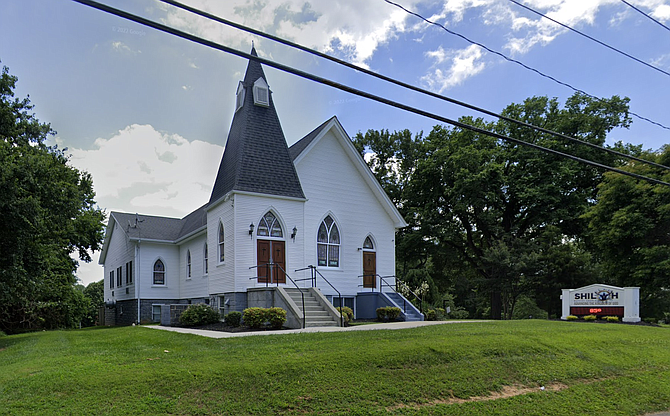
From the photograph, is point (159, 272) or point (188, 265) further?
point (159, 272)

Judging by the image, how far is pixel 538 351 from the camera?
10922 millimetres

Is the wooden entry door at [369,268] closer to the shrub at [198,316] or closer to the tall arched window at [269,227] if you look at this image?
the tall arched window at [269,227]

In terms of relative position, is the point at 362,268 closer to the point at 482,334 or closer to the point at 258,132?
the point at 258,132

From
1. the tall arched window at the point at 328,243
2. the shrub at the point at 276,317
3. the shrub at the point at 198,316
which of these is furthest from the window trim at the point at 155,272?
the shrub at the point at 276,317

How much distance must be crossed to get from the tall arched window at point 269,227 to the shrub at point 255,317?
4630 mm

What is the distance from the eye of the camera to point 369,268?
23.0m

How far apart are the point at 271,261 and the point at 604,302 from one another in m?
13.2

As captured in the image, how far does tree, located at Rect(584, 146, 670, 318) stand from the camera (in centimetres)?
2392

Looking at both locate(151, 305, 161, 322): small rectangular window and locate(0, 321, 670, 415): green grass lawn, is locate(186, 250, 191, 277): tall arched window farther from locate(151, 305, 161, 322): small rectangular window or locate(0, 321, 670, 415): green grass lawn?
locate(0, 321, 670, 415): green grass lawn

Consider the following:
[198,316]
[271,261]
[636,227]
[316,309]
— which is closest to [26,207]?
[198,316]

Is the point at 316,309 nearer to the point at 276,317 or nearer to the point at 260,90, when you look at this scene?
the point at 276,317

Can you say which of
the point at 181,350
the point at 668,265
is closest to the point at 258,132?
the point at 181,350

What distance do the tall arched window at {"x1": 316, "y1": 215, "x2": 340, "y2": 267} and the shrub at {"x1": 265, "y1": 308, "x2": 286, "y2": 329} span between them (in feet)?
19.1

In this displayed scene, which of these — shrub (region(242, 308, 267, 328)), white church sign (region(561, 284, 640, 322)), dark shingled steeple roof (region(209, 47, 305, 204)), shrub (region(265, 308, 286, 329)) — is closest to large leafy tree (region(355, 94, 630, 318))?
white church sign (region(561, 284, 640, 322))
